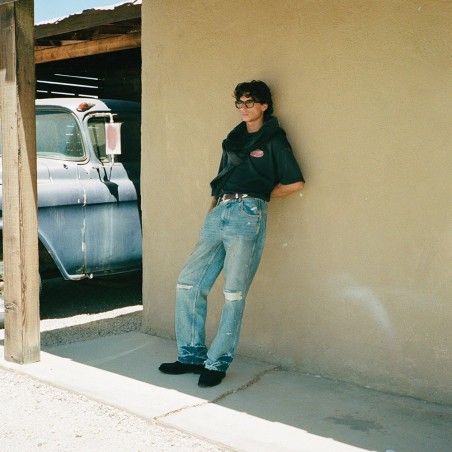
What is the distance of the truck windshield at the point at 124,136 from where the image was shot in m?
6.19

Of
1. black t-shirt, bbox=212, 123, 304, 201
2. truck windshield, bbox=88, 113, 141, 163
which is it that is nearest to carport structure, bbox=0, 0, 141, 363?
black t-shirt, bbox=212, 123, 304, 201

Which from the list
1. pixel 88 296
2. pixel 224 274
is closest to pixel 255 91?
pixel 224 274

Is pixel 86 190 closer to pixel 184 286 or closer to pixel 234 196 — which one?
pixel 184 286

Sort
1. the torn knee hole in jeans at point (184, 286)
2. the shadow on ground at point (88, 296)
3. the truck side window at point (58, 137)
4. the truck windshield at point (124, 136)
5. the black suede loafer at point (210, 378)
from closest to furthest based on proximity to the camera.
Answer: the black suede loafer at point (210, 378), the torn knee hole in jeans at point (184, 286), the truck side window at point (58, 137), the truck windshield at point (124, 136), the shadow on ground at point (88, 296)

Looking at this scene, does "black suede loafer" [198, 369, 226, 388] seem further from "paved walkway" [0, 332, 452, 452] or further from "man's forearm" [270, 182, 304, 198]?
"man's forearm" [270, 182, 304, 198]

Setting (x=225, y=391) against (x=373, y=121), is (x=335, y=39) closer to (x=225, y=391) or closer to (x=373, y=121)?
(x=373, y=121)

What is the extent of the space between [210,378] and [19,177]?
5.83 feet

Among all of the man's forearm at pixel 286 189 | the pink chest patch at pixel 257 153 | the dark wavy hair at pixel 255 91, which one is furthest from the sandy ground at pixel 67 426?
the dark wavy hair at pixel 255 91

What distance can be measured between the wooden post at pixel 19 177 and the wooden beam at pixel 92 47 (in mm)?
2441

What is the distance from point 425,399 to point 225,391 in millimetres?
1124

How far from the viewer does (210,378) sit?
400 centimetres

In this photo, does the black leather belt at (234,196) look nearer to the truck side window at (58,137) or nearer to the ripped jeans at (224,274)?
the ripped jeans at (224,274)

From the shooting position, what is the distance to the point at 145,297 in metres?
5.32

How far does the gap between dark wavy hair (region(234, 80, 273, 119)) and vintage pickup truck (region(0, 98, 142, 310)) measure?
211cm
